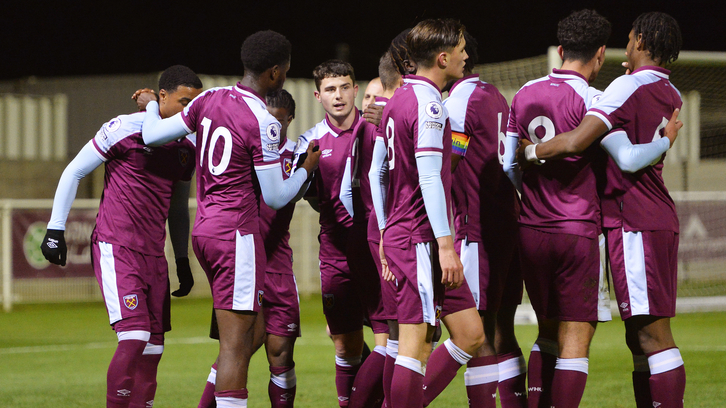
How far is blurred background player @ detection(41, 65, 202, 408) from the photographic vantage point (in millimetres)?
4496

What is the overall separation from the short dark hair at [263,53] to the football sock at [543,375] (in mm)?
2113

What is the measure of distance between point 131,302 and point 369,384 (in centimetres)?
147

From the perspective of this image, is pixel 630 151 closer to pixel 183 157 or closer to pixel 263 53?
pixel 263 53

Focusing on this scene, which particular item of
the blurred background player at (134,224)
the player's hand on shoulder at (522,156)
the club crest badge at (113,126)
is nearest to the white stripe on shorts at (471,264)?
the player's hand on shoulder at (522,156)

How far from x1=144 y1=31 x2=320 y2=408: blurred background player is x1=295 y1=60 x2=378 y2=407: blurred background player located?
3.06 feet

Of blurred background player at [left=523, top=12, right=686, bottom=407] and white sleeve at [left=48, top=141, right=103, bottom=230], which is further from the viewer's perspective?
white sleeve at [left=48, top=141, right=103, bottom=230]

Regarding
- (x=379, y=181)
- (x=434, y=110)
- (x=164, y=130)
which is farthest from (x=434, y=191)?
(x=164, y=130)

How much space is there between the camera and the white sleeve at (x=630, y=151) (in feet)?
12.9

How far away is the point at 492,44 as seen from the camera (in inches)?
1081

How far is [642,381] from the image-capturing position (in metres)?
4.29

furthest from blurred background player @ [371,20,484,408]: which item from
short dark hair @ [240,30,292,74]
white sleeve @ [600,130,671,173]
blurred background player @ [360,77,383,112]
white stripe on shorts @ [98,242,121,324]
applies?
white stripe on shorts @ [98,242,121,324]

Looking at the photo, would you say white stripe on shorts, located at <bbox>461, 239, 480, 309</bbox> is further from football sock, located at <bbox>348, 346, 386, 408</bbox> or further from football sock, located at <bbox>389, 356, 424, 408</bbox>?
football sock, located at <bbox>348, 346, 386, 408</bbox>

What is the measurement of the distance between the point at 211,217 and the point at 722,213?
45.9 ft

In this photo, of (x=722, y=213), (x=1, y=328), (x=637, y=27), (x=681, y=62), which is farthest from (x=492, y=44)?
(x=637, y=27)
